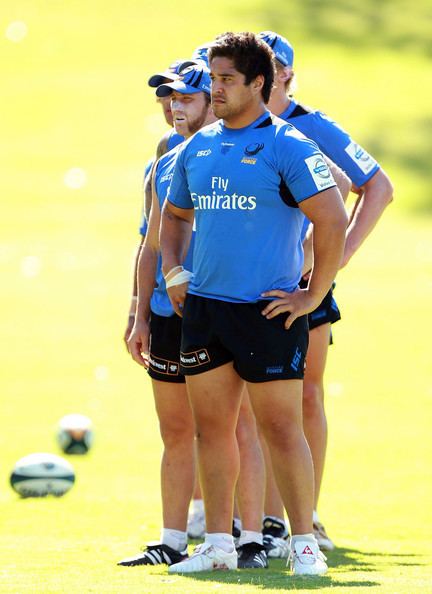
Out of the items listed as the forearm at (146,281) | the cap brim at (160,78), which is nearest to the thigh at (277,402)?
the forearm at (146,281)

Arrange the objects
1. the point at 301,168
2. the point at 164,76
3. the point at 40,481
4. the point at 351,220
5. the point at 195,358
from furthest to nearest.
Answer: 1. the point at 40,481
2. the point at 351,220
3. the point at 164,76
4. the point at 195,358
5. the point at 301,168

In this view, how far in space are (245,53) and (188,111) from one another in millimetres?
820

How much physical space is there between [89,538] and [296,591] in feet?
8.10

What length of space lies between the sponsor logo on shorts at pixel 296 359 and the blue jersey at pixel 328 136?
1.63 m

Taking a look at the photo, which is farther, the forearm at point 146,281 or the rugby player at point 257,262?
the forearm at point 146,281

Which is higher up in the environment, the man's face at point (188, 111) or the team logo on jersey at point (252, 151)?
the man's face at point (188, 111)

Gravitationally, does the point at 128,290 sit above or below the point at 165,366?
above

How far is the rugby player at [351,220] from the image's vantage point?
715 centimetres

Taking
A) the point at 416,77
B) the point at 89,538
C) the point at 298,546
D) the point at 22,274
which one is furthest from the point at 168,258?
the point at 416,77

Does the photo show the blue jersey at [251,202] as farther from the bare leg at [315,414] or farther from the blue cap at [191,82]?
the bare leg at [315,414]

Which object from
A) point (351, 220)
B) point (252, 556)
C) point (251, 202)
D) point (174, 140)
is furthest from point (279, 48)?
point (252, 556)

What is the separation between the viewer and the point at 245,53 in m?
5.89

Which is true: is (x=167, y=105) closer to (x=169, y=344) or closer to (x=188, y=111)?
(x=188, y=111)

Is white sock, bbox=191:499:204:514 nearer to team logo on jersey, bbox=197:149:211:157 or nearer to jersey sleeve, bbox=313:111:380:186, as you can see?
jersey sleeve, bbox=313:111:380:186
